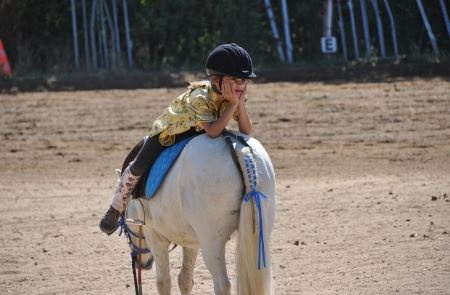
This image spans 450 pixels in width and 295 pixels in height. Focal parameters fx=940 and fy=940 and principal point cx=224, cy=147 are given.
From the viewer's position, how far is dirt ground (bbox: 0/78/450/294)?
8.38 m

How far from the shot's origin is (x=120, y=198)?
274 inches

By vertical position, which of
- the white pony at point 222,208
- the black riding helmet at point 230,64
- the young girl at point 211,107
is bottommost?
the white pony at point 222,208

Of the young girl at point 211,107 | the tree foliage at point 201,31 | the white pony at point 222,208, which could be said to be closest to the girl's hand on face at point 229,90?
the young girl at point 211,107

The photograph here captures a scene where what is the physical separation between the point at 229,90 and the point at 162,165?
70 cm

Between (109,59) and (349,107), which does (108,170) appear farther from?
(109,59)

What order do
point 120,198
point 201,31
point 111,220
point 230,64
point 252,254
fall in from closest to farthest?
point 252,254 → point 230,64 → point 120,198 → point 111,220 → point 201,31

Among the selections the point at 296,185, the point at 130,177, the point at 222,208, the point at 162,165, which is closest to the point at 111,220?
the point at 130,177

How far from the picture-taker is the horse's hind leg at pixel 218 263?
5.87m

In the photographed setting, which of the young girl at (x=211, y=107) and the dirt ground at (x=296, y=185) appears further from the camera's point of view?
the dirt ground at (x=296, y=185)

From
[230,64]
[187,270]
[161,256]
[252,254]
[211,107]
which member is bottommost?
[187,270]

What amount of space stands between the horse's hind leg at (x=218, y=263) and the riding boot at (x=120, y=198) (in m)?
1.04

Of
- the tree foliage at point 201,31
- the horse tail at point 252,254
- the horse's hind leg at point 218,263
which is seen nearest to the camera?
the horse tail at point 252,254

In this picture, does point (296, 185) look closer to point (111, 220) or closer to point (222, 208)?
point (111, 220)

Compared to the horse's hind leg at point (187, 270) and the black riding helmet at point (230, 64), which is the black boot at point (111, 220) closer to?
the horse's hind leg at point (187, 270)
